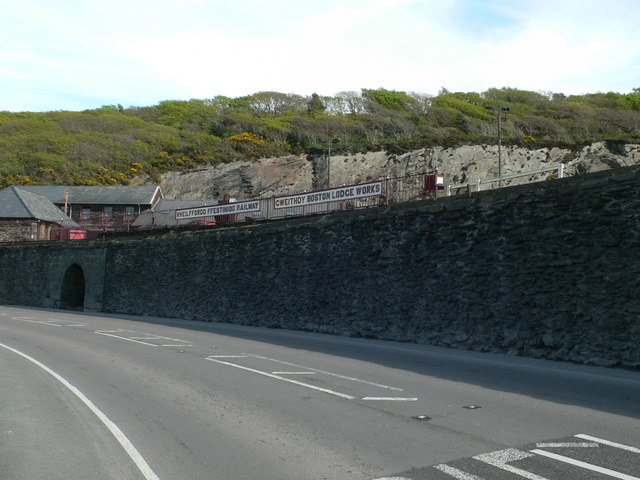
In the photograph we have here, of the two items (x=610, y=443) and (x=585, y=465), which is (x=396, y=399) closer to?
(x=610, y=443)

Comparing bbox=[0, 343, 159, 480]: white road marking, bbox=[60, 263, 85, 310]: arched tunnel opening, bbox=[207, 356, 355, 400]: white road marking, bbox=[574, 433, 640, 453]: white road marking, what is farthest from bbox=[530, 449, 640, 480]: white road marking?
bbox=[60, 263, 85, 310]: arched tunnel opening

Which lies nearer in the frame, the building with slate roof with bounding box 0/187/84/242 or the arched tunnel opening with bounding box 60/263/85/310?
the arched tunnel opening with bounding box 60/263/85/310

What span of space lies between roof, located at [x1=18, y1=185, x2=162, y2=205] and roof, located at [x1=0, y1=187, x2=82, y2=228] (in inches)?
334

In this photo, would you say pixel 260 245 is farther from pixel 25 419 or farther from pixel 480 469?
pixel 480 469

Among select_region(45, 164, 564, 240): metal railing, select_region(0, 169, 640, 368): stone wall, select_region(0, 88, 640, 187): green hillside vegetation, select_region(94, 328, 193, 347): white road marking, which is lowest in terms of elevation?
select_region(94, 328, 193, 347): white road marking

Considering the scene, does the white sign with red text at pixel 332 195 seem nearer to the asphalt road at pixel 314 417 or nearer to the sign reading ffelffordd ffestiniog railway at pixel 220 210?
the sign reading ffelffordd ffestiniog railway at pixel 220 210

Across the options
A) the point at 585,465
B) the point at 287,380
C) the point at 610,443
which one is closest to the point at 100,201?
the point at 287,380

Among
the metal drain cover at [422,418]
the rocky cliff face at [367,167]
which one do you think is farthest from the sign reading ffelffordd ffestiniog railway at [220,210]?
the rocky cliff face at [367,167]

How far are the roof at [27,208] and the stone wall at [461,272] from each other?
2808 centimetres

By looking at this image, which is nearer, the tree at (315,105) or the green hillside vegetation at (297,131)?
the green hillside vegetation at (297,131)

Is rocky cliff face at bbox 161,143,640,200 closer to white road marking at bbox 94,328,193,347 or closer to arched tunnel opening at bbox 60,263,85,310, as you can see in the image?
arched tunnel opening at bbox 60,263,85,310

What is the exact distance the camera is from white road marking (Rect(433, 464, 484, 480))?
187 inches

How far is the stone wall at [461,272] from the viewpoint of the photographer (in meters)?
11.0

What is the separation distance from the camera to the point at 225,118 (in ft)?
314
